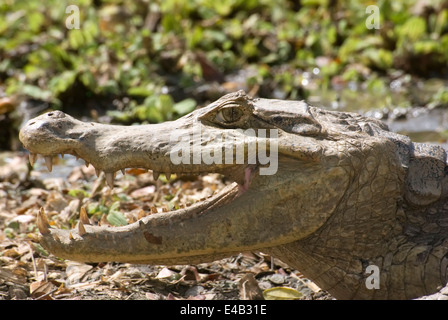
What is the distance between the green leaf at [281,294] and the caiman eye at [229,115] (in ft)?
3.41

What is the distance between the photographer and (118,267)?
4383 mm

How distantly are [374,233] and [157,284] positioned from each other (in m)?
1.38

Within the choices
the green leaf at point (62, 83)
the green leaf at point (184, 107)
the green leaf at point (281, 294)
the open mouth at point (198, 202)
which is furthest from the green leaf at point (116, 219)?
the green leaf at point (62, 83)

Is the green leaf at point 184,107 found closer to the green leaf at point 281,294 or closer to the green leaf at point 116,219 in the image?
the green leaf at point 116,219

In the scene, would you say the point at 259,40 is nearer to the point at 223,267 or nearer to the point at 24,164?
the point at 24,164

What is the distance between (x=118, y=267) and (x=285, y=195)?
4.71 feet

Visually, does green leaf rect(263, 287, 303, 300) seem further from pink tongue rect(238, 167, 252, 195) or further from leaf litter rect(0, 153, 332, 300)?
pink tongue rect(238, 167, 252, 195)

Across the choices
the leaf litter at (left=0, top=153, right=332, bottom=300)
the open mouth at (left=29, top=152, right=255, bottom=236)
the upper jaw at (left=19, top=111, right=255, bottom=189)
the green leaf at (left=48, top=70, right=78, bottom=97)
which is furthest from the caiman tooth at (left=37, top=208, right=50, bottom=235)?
the green leaf at (left=48, top=70, right=78, bottom=97)

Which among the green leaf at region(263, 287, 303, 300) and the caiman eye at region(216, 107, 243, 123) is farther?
the green leaf at region(263, 287, 303, 300)

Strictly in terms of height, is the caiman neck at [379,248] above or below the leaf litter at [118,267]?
above

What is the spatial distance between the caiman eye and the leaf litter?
0.49 metres

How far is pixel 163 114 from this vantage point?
702cm

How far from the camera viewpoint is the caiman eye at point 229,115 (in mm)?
3561

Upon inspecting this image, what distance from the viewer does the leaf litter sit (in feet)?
13.3
